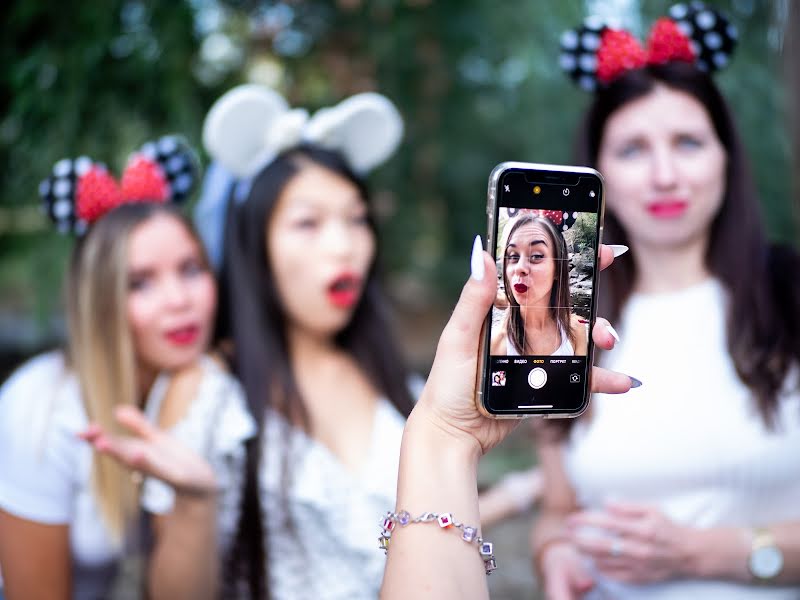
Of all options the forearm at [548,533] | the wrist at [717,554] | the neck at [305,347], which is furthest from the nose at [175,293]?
the wrist at [717,554]

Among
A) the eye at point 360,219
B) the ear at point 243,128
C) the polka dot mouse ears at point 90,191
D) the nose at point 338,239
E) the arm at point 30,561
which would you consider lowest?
the arm at point 30,561

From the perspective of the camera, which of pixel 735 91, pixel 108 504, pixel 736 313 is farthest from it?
pixel 735 91

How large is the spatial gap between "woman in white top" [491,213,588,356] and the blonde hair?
1256mm

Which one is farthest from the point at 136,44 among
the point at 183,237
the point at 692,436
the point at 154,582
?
the point at 692,436

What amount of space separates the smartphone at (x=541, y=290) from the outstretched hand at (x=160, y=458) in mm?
809

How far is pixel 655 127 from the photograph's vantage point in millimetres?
1682

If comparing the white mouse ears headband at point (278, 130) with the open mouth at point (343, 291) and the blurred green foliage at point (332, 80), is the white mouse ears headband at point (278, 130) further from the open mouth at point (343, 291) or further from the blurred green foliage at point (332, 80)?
the blurred green foliage at point (332, 80)

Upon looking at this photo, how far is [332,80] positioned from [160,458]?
2.55 metres

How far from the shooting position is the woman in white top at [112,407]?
1.74m

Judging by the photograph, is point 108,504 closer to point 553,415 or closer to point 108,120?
point 553,415

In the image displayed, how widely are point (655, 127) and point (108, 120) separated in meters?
2.25

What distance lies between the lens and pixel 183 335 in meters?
1.92

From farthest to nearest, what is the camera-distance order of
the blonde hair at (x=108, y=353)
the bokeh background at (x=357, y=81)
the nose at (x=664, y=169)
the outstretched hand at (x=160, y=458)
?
the bokeh background at (x=357, y=81) → the blonde hair at (x=108, y=353) → the nose at (x=664, y=169) → the outstretched hand at (x=160, y=458)

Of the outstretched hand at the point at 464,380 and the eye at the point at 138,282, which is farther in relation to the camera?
the eye at the point at 138,282
